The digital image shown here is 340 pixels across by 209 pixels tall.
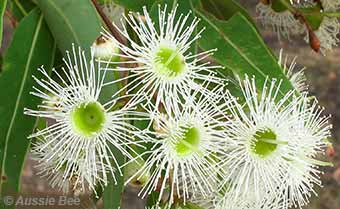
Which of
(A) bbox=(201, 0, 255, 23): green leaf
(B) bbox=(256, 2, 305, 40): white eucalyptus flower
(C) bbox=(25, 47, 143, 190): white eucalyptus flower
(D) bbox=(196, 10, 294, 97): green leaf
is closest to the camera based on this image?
(C) bbox=(25, 47, 143, 190): white eucalyptus flower

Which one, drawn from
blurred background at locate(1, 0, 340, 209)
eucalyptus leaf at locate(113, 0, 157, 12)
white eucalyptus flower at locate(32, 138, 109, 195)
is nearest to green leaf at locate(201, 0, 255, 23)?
eucalyptus leaf at locate(113, 0, 157, 12)

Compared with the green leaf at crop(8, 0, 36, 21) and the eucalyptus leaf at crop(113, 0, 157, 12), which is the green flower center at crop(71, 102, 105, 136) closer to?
the eucalyptus leaf at crop(113, 0, 157, 12)

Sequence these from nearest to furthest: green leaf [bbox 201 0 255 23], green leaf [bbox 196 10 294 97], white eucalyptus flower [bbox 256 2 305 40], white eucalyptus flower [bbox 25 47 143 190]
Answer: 1. white eucalyptus flower [bbox 25 47 143 190]
2. green leaf [bbox 196 10 294 97]
3. green leaf [bbox 201 0 255 23]
4. white eucalyptus flower [bbox 256 2 305 40]

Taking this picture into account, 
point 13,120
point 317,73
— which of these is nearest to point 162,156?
point 13,120

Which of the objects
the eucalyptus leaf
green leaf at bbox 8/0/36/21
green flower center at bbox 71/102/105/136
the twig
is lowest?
green flower center at bbox 71/102/105/136

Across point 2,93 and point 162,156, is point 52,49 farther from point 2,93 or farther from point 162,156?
point 162,156

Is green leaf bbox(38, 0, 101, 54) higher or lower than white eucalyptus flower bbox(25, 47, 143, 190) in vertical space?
higher

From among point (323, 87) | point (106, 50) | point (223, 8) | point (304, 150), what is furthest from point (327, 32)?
point (323, 87)
